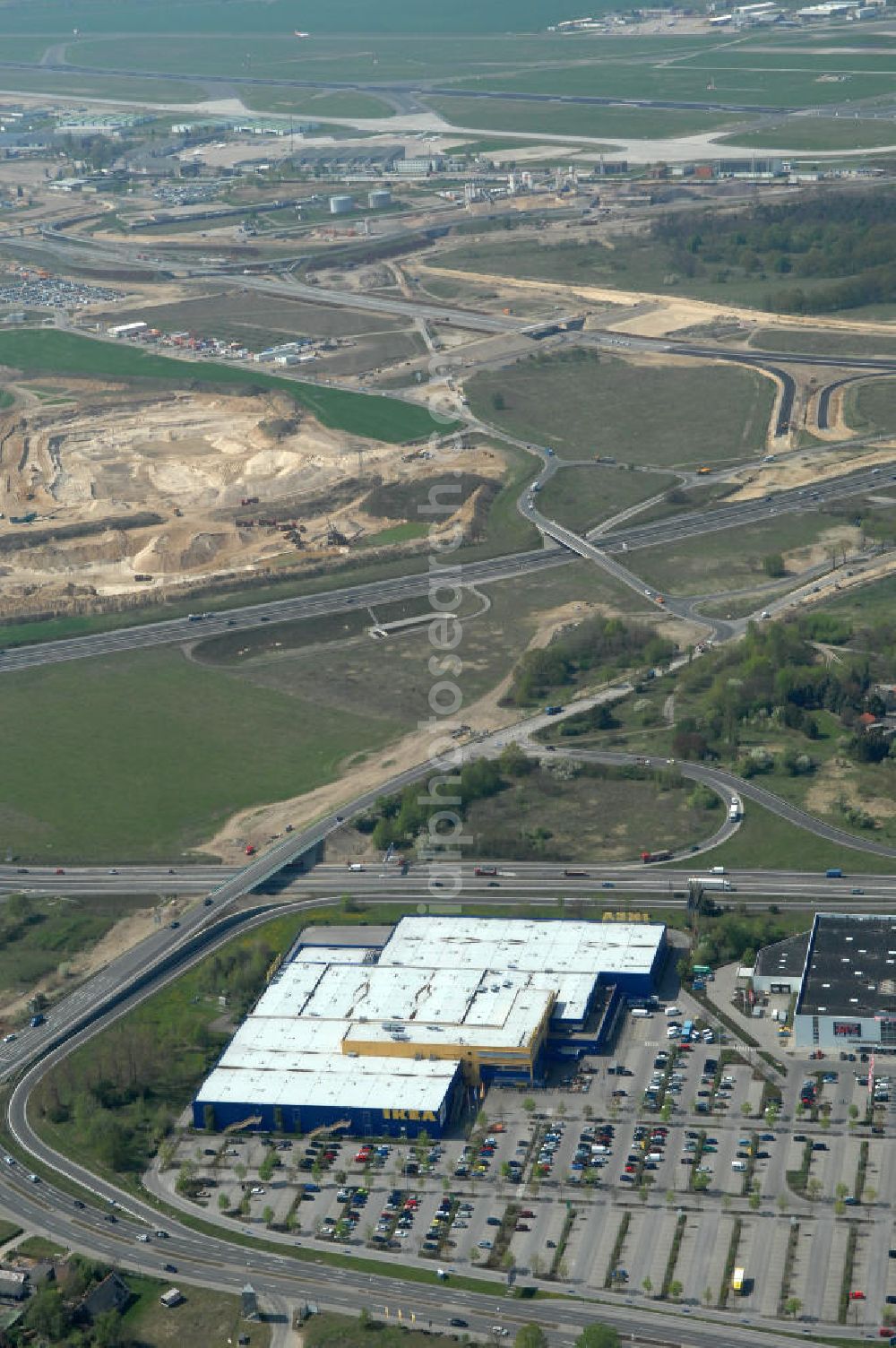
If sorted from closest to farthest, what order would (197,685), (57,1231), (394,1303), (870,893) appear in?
(394,1303) < (57,1231) < (870,893) < (197,685)

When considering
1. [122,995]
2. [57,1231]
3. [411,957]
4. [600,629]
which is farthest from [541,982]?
[600,629]

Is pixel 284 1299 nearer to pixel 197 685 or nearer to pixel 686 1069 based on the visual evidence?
pixel 686 1069

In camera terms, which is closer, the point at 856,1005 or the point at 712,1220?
the point at 712,1220

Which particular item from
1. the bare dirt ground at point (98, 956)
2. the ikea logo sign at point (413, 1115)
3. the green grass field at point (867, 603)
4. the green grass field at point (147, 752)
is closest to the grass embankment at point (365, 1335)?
the ikea logo sign at point (413, 1115)

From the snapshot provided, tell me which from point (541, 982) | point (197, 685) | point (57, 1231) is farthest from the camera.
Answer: point (197, 685)

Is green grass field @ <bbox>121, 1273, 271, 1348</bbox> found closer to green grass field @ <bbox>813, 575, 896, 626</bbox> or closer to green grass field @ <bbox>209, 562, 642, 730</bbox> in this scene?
green grass field @ <bbox>209, 562, 642, 730</bbox>
